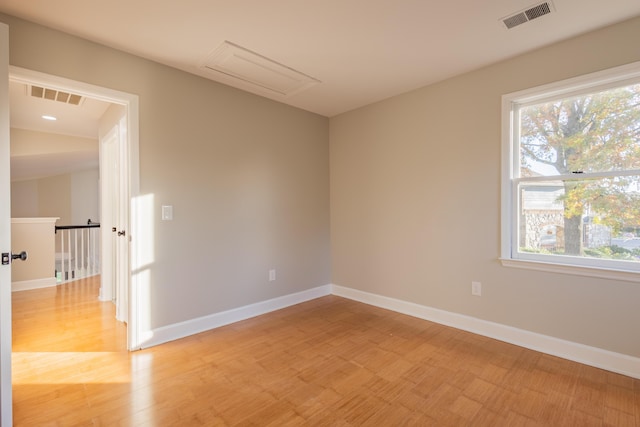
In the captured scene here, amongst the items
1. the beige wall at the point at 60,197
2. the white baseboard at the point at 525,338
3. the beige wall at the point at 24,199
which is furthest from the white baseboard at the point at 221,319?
the beige wall at the point at 24,199

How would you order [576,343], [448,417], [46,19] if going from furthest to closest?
[576,343] → [46,19] → [448,417]

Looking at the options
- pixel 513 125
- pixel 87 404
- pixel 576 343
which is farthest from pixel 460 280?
pixel 87 404

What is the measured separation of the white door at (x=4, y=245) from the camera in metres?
1.49

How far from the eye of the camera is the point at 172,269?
2713 mm

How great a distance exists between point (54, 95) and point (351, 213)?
132 inches

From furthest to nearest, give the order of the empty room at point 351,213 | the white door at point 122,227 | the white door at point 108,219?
1. the white door at point 108,219
2. the white door at point 122,227
3. the empty room at point 351,213

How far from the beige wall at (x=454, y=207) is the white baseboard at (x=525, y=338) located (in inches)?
2.0

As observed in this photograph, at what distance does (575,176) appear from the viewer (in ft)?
7.55

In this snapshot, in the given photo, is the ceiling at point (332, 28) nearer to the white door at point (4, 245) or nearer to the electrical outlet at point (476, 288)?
the white door at point (4, 245)

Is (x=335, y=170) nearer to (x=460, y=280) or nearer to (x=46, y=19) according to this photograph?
(x=460, y=280)

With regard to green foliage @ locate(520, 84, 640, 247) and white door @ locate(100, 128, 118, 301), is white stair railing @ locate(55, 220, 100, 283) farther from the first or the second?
green foliage @ locate(520, 84, 640, 247)

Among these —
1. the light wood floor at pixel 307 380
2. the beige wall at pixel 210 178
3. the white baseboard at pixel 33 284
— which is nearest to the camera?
the light wood floor at pixel 307 380

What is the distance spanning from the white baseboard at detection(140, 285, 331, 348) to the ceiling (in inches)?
93.4

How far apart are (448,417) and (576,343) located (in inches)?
53.8
